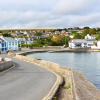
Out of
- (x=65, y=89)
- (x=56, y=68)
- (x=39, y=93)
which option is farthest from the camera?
(x=56, y=68)

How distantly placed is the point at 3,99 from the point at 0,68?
1043 inches

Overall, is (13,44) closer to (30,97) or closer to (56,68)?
(56,68)

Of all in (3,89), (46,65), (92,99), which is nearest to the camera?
(92,99)

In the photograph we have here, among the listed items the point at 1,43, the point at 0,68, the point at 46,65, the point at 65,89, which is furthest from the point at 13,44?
the point at 65,89

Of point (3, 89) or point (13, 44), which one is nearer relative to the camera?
point (3, 89)

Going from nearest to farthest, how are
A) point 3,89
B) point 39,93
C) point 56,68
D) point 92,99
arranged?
point 92,99 < point 39,93 < point 3,89 < point 56,68

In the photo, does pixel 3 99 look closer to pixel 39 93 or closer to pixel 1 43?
pixel 39 93

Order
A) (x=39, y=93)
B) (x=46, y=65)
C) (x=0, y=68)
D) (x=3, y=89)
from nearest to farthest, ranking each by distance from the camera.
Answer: (x=39, y=93) → (x=3, y=89) → (x=0, y=68) → (x=46, y=65)

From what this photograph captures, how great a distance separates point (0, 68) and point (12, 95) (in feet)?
81.1

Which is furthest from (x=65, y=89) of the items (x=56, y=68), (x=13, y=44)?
(x=13, y=44)

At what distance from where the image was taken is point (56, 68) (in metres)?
55.7

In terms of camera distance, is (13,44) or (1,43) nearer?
(1,43)

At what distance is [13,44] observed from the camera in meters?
173

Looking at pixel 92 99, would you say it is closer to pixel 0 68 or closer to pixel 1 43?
pixel 0 68
